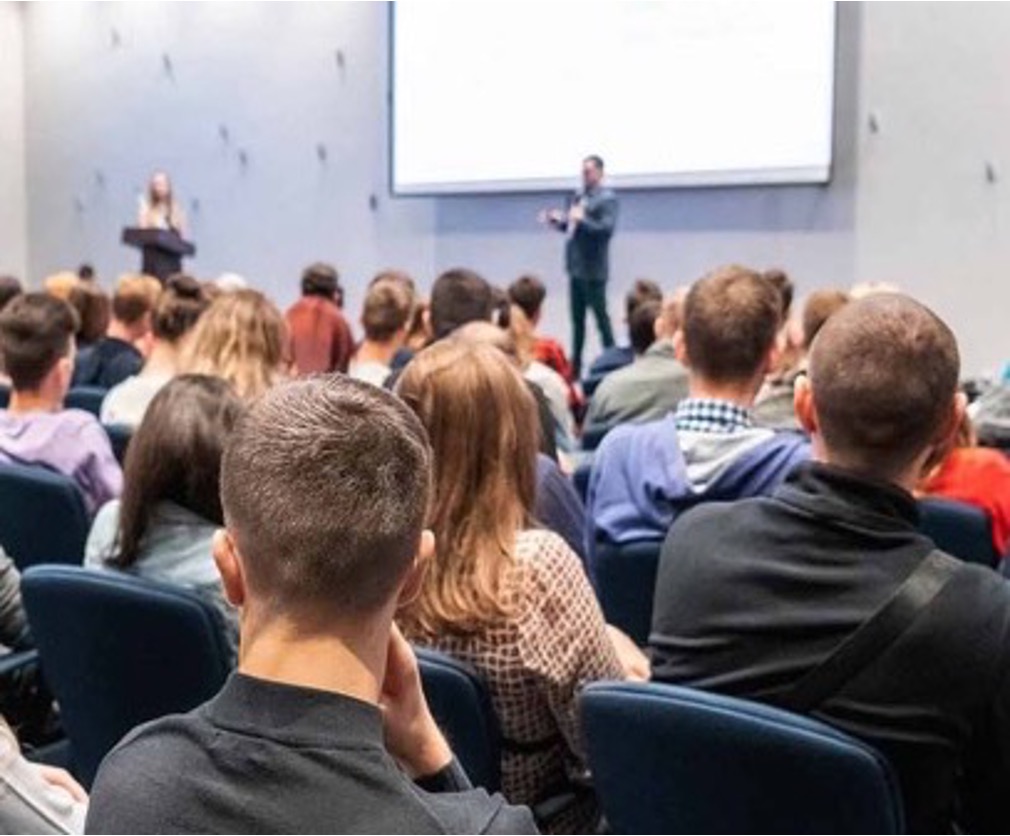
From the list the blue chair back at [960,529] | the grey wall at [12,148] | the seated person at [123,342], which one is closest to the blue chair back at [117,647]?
the blue chair back at [960,529]

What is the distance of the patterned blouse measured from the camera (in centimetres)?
211

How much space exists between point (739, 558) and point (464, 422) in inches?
21.5

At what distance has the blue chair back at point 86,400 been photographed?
512cm

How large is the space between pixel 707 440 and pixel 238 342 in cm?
169

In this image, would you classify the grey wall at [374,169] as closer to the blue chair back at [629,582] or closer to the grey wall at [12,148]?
the grey wall at [12,148]

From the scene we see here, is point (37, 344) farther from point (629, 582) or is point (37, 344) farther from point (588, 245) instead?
point (588, 245)

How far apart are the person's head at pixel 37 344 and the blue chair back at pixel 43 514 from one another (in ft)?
1.40

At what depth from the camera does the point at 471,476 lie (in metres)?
2.23

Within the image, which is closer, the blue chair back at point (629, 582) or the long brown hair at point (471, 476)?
the long brown hair at point (471, 476)

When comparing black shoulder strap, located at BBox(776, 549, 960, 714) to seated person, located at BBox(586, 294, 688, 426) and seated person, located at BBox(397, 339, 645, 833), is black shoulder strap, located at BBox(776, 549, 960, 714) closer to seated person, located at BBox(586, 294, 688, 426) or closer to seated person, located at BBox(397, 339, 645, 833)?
seated person, located at BBox(397, 339, 645, 833)

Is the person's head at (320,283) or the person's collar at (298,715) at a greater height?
the person's head at (320,283)

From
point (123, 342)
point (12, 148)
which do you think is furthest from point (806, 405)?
point (12, 148)

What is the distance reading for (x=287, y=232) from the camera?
11.8m

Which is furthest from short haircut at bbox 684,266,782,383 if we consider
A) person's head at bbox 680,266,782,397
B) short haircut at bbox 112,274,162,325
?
short haircut at bbox 112,274,162,325
